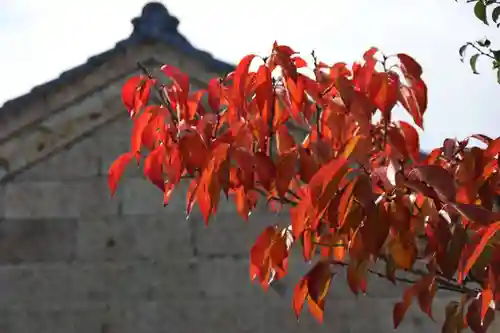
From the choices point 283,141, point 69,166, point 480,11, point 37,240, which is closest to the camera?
point 283,141

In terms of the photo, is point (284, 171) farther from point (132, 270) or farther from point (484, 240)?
point (132, 270)

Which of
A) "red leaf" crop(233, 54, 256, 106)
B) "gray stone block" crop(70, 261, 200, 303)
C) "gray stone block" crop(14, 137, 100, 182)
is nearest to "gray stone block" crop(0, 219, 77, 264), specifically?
"gray stone block" crop(70, 261, 200, 303)

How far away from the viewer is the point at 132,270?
5.35 m

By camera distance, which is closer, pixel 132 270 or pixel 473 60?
pixel 473 60

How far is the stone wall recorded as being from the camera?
207 inches

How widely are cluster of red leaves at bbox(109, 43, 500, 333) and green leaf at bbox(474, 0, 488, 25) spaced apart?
1153mm

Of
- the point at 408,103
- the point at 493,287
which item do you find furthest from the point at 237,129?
the point at 493,287

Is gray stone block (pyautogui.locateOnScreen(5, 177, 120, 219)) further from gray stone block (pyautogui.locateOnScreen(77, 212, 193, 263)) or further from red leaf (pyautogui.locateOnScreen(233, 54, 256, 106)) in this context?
red leaf (pyautogui.locateOnScreen(233, 54, 256, 106))

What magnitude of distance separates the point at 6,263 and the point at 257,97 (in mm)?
2955

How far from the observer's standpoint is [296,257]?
5.34 metres

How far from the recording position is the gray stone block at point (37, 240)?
5.41m

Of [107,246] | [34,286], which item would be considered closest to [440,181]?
[107,246]

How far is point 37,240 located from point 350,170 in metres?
3.38

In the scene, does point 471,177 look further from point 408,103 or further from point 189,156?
point 189,156
